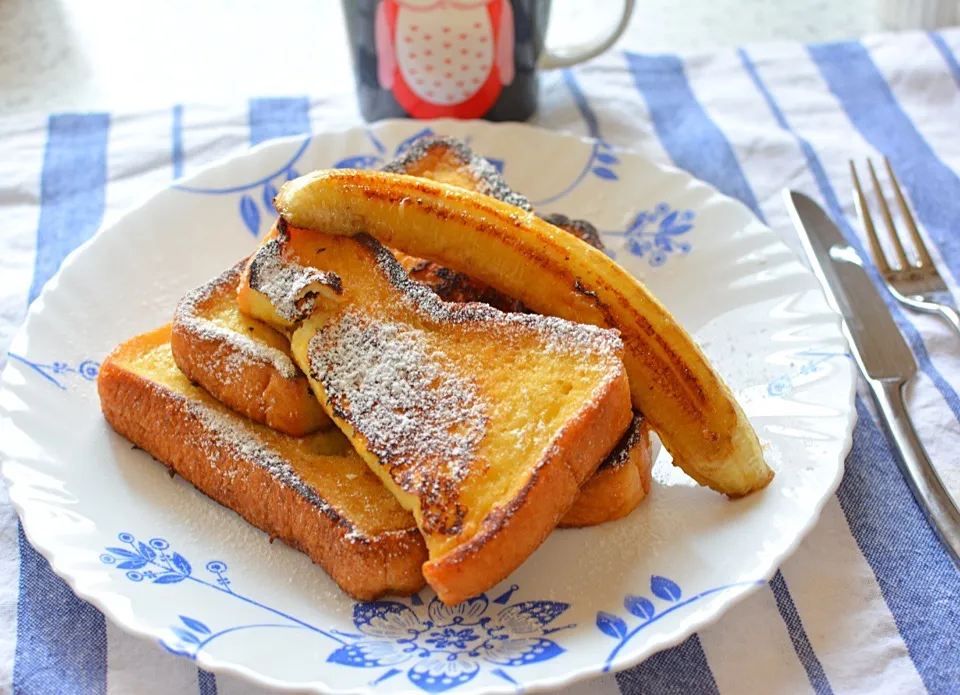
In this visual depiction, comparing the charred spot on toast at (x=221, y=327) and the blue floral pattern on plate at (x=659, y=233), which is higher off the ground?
the charred spot on toast at (x=221, y=327)

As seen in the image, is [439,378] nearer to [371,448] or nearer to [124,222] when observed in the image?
[371,448]

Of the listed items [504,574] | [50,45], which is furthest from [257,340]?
[50,45]

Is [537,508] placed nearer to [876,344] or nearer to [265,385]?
[265,385]

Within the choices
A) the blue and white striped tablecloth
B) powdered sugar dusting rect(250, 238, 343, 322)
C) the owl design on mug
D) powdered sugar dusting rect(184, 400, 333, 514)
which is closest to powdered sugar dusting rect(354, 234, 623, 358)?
powdered sugar dusting rect(250, 238, 343, 322)

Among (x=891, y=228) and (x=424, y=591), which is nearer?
(x=424, y=591)

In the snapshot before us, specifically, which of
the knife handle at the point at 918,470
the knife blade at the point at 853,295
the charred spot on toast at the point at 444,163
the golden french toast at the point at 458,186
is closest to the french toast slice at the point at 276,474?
the golden french toast at the point at 458,186

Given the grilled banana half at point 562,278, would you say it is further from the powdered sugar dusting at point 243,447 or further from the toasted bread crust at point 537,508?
the powdered sugar dusting at point 243,447

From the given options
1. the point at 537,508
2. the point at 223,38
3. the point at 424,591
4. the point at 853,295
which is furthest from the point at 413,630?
the point at 223,38
